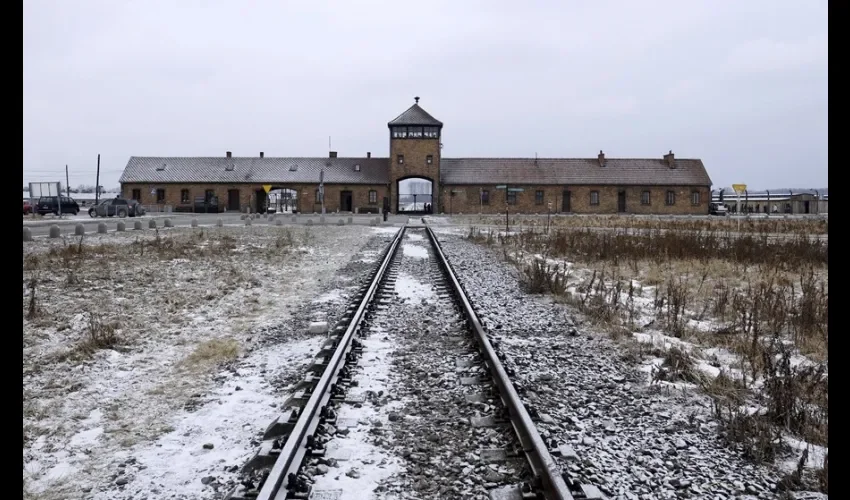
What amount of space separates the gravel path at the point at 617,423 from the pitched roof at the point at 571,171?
51825mm

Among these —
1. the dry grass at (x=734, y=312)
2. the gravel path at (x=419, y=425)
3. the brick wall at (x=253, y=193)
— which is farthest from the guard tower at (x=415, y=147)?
the gravel path at (x=419, y=425)

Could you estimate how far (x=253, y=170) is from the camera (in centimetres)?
5956

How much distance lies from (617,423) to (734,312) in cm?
445

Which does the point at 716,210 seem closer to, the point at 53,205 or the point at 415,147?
the point at 415,147

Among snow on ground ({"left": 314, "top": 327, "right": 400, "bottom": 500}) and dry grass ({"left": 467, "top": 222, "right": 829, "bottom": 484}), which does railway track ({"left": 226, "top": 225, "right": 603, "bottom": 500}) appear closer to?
snow on ground ({"left": 314, "top": 327, "right": 400, "bottom": 500})

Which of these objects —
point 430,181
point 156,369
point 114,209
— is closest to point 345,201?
point 430,181

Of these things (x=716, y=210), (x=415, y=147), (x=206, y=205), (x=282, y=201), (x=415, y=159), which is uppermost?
(x=415, y=147)

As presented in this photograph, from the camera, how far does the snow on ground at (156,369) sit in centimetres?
338

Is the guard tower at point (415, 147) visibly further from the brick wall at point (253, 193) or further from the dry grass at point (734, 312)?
the dry grass at point (734, 312)

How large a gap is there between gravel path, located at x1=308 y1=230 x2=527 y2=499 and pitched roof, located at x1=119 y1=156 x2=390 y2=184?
Answer: 2042 inches
